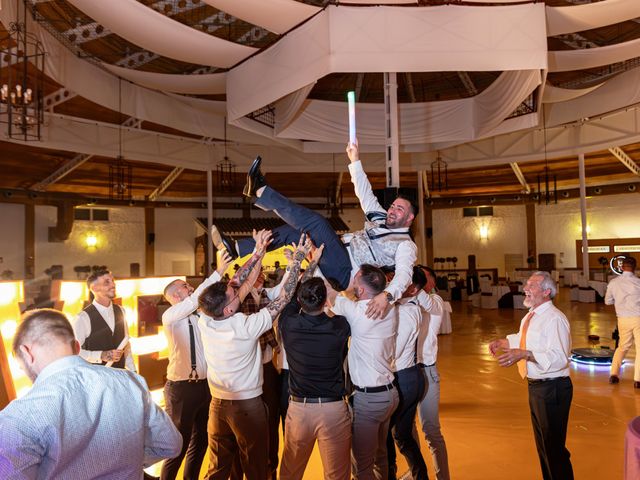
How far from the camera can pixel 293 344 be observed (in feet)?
9.47

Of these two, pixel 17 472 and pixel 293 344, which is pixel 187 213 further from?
pixel 17 472

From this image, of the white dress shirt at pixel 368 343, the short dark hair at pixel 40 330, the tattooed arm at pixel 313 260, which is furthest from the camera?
the tattooed arm at pixel 313 260

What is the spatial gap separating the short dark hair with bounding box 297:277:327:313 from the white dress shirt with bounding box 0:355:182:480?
1170mm

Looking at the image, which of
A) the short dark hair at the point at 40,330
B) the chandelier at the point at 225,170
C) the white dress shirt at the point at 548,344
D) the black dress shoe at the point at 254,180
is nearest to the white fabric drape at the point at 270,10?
the black dress shoe at the point at 254,180

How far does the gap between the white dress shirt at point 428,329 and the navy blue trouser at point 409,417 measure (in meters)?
0.35

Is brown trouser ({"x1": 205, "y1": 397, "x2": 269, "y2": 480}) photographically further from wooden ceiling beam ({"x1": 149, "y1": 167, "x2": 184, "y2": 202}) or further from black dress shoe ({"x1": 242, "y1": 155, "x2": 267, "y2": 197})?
wooden ceiling beam ({"x1": 149, "y1": 167, "x2": 184, "y2": 202})

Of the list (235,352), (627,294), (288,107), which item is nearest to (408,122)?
(288,107)

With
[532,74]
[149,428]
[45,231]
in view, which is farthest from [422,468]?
[45,231]

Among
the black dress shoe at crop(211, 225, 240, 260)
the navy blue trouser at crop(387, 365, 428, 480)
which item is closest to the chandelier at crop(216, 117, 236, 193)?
the black dress shoe at crop(211, 225, 240, 260)

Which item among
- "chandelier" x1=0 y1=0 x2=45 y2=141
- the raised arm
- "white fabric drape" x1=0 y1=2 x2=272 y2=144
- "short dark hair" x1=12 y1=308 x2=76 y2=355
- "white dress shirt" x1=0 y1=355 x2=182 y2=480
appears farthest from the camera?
"white fabric drape" x1=0 y1=2 x2=272 y2=144

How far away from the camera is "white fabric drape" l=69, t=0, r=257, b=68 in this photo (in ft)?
22.5

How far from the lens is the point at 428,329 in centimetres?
409

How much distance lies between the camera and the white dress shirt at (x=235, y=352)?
9.70 feet

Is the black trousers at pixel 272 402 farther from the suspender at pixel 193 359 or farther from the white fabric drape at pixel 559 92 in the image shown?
the white fabric drape at pixel 559 92
